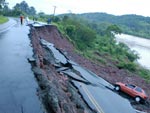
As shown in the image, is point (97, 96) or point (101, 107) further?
point (97, 96)

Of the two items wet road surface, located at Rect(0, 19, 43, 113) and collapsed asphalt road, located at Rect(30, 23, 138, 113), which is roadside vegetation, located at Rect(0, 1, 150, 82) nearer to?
collapsed asphalt road, located at Rect(30, 23, 138, 113)

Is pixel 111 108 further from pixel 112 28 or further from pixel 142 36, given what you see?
pixel 142 36

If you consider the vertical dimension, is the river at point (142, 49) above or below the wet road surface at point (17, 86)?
below

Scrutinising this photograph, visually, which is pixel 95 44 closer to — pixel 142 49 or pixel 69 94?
pixel 142 49

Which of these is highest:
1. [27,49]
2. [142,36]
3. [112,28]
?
[27,49]

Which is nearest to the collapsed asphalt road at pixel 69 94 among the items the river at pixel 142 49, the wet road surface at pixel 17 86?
the wet road surface at pixel 17 86

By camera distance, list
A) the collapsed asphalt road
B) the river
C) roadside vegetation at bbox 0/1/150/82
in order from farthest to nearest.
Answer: the river < roadside vegetation at bbox 0/1/150/82 < the collapsed asphalt road

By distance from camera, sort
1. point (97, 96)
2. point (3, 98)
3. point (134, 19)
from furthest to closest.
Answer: point (134, 19)
point (97, 96)
point (3, 98)

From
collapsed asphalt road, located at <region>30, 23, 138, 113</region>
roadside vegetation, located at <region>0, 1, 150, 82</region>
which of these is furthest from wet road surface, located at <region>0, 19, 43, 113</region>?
roadside vegetation, located at <region>0, 1, 150, 82</region>

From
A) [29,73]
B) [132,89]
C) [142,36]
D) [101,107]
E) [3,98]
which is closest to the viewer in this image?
[3,98]

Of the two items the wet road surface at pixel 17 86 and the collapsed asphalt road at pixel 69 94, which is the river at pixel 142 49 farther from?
the wet road surface at pixel 17 86

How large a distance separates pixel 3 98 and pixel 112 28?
281 feet

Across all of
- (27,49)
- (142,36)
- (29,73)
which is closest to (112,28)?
(142,36)

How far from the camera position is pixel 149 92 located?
2609cm
